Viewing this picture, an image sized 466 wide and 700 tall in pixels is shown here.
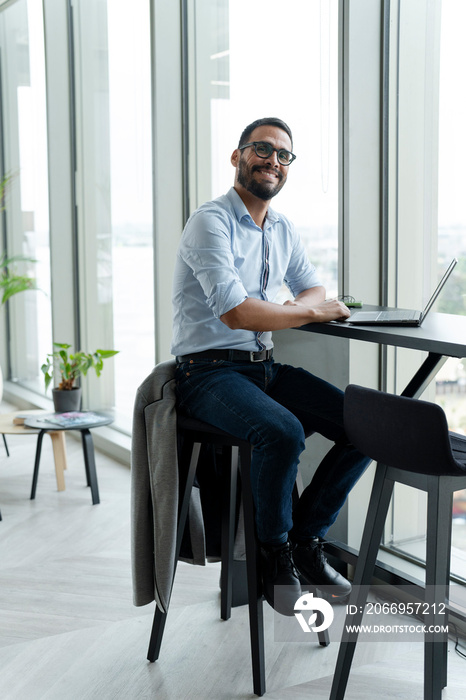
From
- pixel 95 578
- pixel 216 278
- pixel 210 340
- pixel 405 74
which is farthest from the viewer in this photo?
pixel 95 578

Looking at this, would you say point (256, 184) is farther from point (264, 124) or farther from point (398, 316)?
point (398, 316)

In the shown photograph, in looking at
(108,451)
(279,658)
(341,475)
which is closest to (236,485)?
(341,475)

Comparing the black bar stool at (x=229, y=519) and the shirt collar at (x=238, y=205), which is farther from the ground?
the shirt collar at (x=238, y=205)

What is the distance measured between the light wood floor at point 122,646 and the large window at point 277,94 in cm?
134

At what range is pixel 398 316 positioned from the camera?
205cm

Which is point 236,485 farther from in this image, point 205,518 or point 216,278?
point 216,278

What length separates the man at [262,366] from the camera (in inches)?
82.7

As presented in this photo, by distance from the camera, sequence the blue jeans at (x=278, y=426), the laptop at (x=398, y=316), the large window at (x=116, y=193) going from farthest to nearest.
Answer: the large window at (x=116, y=193) → the blue jeans at (x=278, y=426) → the laptop at (x=398, y=316)

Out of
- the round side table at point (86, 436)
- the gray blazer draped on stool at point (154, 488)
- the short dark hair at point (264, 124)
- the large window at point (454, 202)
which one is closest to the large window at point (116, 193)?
the round side table at point (86, 436)

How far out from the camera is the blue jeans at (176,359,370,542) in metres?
2.07

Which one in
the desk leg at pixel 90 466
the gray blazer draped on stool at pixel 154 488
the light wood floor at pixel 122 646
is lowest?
the light wood floor at pixel 122 646

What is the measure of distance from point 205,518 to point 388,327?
3.27ft

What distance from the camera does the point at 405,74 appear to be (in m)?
2.72

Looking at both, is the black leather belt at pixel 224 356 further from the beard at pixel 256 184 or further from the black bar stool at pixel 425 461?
the black bar stool at pixel 425 461
